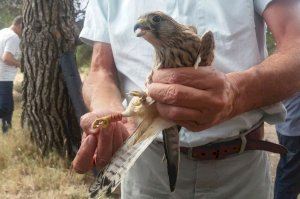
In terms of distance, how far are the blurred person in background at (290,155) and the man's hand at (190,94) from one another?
2637 mm

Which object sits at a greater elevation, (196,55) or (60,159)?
(196,55)

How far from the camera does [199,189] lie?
200cm

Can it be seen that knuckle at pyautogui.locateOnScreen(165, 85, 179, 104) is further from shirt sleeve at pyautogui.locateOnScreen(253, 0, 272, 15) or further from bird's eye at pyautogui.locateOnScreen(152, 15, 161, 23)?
shirt sleeve at pyautogui.locateOnScreen(253, 0, 272, 15)

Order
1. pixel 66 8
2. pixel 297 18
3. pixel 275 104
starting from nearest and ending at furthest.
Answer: pixel 297 18, pixel 275 104, pixel 66 8

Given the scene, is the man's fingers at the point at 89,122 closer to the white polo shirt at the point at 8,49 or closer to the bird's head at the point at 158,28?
the bird's head at the point at 158,28

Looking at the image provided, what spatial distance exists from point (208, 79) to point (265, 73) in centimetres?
35

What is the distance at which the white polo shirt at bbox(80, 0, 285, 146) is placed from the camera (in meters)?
1.86

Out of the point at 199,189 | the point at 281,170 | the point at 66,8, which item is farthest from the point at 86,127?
the point at 66,8

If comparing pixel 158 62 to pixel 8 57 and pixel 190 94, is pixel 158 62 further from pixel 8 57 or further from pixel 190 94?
pixel 8 57

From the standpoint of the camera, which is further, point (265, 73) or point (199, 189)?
point (199, 189)

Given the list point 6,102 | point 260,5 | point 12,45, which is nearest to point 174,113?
point 260,5

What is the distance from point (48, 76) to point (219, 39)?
13.3 ft

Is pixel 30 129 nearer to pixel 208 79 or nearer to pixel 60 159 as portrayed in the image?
pixel 60 159

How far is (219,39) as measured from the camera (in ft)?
6.11
